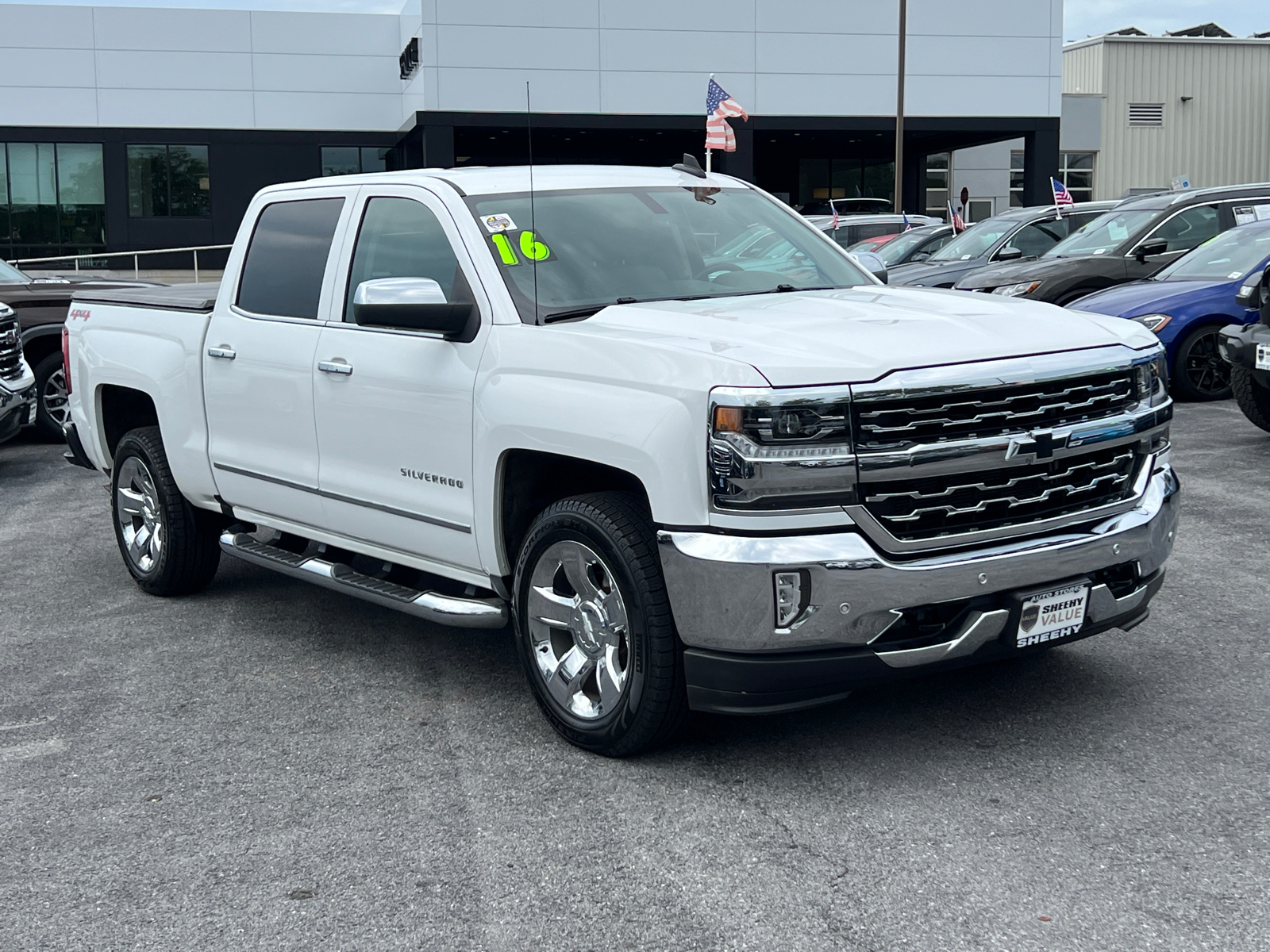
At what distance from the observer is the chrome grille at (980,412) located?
13.2ft

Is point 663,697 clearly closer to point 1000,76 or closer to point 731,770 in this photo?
point 731,770

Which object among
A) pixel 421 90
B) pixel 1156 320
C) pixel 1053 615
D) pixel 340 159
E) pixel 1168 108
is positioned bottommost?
pixel 1053 615

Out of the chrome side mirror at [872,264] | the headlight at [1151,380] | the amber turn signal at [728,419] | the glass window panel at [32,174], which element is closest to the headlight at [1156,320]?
the chrome side mirror at [872,264]

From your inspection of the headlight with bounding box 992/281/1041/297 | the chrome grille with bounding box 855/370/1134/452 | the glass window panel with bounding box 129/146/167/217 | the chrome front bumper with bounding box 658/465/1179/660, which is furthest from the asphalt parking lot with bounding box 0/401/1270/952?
the glass window panel with bounding box 129/146/167/217

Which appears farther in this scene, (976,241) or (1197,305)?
(976,241)

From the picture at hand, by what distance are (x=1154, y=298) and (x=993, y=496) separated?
29.9ft

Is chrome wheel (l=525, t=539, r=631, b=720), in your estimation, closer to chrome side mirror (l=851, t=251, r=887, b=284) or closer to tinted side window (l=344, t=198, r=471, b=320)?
tinted side window (l=344, t=198, r=471, b=320)

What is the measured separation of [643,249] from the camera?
5461 mm

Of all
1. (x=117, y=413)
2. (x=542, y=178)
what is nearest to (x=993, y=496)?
(x=542, y=178)

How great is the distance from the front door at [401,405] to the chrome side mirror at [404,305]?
0.18 meters

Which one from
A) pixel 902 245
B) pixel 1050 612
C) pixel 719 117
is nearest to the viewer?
pixel 1050 612

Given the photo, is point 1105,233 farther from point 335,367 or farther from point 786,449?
point 786,449

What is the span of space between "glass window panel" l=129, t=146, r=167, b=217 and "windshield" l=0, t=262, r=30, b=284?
30.3 meters

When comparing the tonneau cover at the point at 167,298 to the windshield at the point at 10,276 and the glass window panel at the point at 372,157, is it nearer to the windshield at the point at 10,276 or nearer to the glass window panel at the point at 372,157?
the windshield at the point at 10,276
